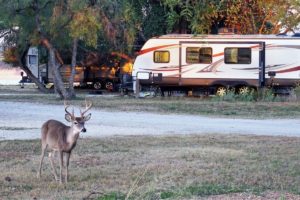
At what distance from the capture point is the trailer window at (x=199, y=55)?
119 ft

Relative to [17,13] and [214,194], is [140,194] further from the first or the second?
[17,13]

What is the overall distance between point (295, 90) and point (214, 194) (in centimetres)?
2344

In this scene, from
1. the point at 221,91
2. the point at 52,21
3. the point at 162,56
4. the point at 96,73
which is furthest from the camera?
the point at 96,73

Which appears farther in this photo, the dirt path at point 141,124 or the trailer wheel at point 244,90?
the trailer wheel at point 244,90

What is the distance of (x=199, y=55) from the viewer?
120 feet

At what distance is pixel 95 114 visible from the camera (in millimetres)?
25547

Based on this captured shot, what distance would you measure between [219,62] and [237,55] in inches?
34.7

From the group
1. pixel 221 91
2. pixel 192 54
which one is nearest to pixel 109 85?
pixel 192 54

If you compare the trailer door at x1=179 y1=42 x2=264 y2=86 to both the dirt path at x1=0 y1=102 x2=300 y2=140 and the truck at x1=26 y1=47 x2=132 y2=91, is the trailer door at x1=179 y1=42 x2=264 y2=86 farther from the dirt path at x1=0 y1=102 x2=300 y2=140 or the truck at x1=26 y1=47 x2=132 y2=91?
the truck at x1=26 y1=47 x2=132 y2=91

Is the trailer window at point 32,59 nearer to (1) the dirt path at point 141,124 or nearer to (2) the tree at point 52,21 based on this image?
(2) the tree at point 52,21

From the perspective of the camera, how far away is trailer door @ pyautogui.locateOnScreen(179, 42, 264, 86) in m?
35.8

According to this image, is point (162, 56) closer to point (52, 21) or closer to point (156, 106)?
point (52, 21)

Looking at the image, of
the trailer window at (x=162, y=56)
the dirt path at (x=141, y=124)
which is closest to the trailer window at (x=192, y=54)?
the trailer window at (x=162, y=56)

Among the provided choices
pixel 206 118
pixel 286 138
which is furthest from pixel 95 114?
pixel 286 138
